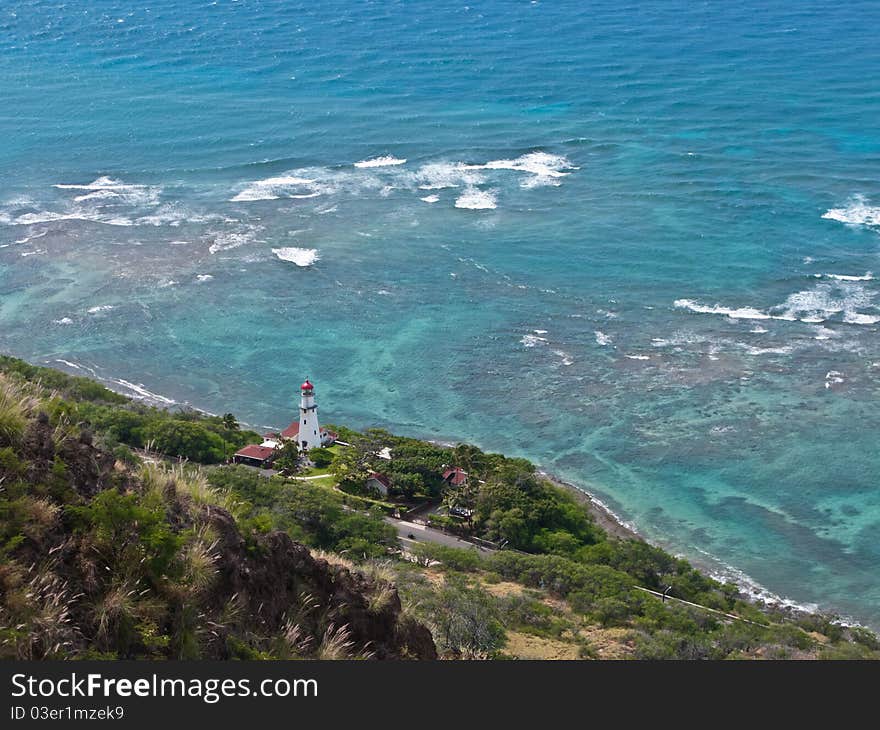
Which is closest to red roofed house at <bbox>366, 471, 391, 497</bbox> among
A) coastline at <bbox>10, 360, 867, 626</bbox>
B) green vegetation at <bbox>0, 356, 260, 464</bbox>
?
green vegetation at <bbox>0, 356, 260, 464</bbox>

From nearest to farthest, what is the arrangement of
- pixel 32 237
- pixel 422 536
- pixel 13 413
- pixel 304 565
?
1. pixel 13 413
2. pixel 304 565
3. pixel 422 536
4. pixel 32 237

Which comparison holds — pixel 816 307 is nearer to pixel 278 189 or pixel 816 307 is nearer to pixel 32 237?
pixel 278 189

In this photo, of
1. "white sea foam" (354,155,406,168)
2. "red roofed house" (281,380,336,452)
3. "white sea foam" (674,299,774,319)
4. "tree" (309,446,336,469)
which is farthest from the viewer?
"white sea foam" (354,155,406,168)

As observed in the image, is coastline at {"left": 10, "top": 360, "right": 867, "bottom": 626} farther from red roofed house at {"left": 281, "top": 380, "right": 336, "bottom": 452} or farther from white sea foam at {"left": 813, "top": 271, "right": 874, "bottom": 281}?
white sea foam at {"left": 813, "top": 271, "right": 874, "bottom": 281}

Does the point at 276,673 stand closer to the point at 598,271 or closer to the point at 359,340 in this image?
the point at 359,340

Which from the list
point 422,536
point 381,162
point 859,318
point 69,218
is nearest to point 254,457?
point 422,536
